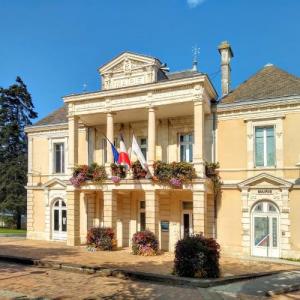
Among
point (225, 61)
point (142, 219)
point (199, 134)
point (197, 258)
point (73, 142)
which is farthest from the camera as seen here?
point (225, 61)

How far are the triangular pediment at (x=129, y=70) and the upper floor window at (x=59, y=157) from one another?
5146mm

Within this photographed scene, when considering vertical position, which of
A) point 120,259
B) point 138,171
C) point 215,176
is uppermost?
point 138,171

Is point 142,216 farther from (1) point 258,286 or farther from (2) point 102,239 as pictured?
(1) point 258,286

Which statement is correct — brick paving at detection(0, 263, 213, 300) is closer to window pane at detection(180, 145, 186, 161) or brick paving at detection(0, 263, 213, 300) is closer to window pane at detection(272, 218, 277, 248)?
window pane at detection(272, 218, 277, 248)

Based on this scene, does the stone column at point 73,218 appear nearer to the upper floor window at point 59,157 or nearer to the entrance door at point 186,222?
the upper floor window at point 59,157

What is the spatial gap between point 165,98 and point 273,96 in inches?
191

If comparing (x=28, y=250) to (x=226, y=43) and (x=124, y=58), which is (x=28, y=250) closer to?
(x=124, y=58)

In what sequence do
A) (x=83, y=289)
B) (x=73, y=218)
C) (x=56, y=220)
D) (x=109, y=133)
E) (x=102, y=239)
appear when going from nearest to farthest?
(x=83, y=289), (x=102, y=239), (x=109, y=133), (x=73, y=218), (x=56, y=220)

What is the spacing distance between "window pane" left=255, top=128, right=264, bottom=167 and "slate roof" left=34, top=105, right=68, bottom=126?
11.0 m

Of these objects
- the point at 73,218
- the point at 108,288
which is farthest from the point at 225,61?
the point at 108,288

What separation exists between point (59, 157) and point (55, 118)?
2.47 meters

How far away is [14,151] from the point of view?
34.8 metres

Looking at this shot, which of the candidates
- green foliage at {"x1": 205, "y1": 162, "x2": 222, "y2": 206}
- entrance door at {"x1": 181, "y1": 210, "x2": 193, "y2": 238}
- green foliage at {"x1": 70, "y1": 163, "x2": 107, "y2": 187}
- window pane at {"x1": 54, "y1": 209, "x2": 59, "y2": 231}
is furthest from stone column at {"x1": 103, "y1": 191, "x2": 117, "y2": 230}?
window pane at {"x1": 54, "y1": 209, "x2": 59, "y2": 231}

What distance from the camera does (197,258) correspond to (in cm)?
1255
